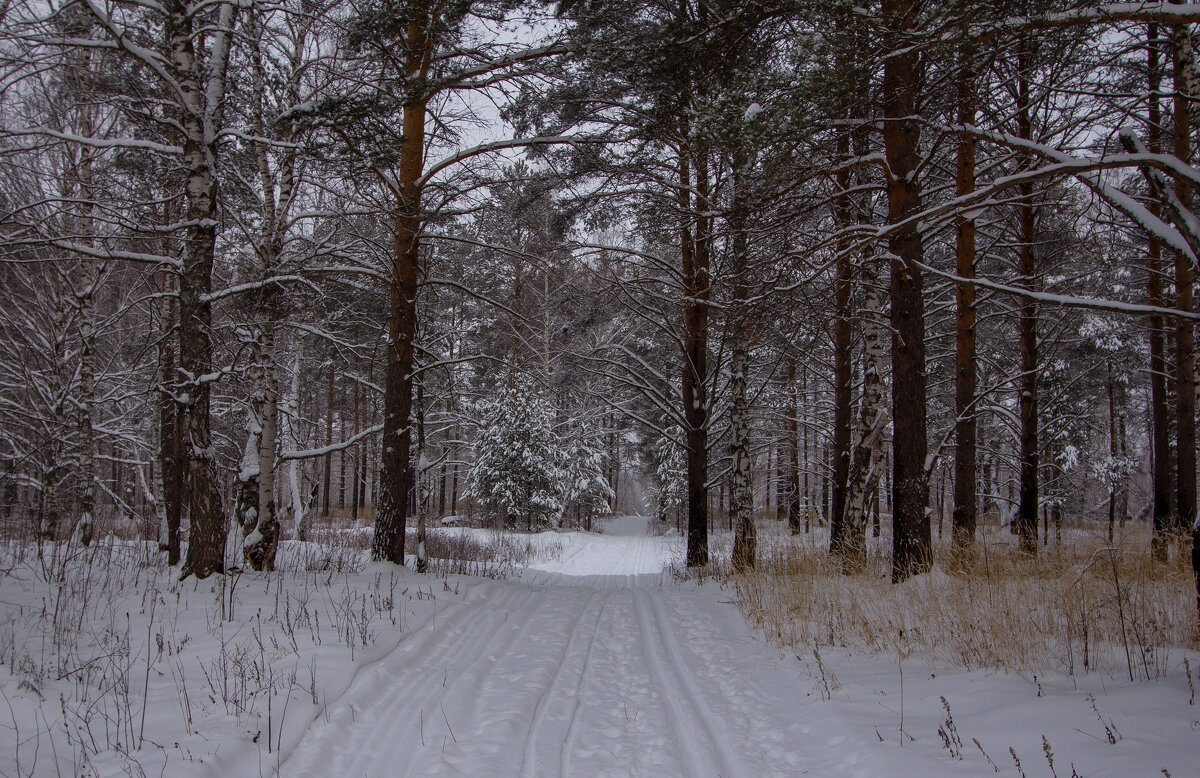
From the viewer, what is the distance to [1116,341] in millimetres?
22922

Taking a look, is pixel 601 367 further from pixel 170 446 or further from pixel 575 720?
pixel 575 720

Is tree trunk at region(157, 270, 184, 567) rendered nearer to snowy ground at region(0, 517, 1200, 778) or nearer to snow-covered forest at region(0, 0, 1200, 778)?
snow-covered forest at region(0, 0, 1200, 778)

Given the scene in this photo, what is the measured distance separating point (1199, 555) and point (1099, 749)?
6.88ft

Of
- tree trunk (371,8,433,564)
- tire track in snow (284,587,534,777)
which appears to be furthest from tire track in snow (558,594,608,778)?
tree trunk (371,8,433,564)

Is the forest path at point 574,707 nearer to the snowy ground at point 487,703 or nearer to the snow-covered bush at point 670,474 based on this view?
the snowy ground at point 487,703

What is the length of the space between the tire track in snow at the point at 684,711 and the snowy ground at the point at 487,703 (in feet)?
0.06

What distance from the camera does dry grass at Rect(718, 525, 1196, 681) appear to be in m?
4.29

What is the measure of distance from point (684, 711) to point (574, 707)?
782mm

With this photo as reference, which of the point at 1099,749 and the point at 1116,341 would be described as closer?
the point at 1099,749

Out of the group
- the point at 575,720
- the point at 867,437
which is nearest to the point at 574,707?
the point at 575,720

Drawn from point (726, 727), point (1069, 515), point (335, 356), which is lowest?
point (1069, 515)

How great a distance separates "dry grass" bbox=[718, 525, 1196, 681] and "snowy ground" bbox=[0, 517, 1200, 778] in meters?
0.26

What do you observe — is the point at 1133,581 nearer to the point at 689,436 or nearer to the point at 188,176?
the point at 689,436

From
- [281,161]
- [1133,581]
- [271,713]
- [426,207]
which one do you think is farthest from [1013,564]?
[281,161]
